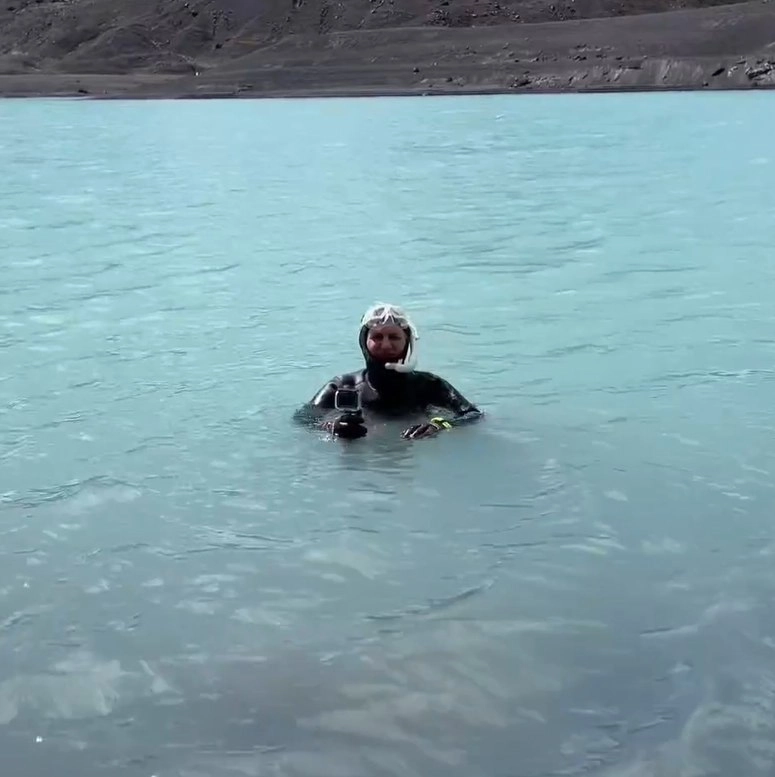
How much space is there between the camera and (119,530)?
7395mm

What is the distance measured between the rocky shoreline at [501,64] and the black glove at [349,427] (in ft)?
173

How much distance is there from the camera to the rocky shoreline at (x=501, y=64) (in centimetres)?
6228

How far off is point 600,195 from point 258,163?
1083 cm

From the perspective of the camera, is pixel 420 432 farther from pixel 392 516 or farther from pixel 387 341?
pixel 392 516

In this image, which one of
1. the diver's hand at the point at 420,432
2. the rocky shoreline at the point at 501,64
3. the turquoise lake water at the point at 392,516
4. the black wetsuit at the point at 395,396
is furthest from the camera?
the rocky shoreline at the point at 501,64

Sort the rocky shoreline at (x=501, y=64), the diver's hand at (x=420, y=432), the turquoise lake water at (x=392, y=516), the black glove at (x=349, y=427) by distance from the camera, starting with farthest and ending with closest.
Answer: the rocky shoreline at (x=501, y=64), the diver's hand at (x=420, y=432), the black glove at (x=349, y=427), the turquoise lake water at (x=392, y=516)

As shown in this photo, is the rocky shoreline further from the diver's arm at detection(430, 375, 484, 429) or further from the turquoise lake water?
the diver's arm at detection(430, 375, 484, 429)

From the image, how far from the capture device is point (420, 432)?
881 cm

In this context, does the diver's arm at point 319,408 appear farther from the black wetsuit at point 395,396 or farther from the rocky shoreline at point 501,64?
the rocky shoreline at point 501,64

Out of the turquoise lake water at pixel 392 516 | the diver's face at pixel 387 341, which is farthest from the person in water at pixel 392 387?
the turquoise lake water at pixel 392 516

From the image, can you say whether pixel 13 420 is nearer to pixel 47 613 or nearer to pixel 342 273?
pixel 47 613

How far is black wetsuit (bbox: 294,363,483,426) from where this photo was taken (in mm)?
9078

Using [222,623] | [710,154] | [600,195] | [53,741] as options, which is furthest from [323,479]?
[710,154]

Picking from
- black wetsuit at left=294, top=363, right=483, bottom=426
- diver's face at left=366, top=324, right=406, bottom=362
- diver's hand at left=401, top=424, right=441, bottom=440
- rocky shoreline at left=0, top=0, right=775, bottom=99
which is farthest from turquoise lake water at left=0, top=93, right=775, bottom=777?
rocky shoreline at left=0, top=0, right=775, bottom=99
